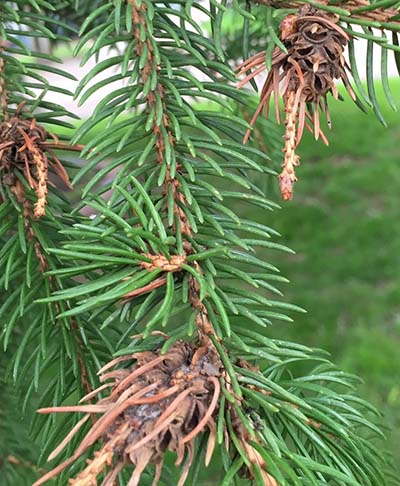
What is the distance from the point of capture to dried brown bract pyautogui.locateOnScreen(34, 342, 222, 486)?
27cm

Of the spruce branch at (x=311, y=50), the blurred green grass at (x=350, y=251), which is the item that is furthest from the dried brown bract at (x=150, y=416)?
the blurred green grass at (x=350, y=251)

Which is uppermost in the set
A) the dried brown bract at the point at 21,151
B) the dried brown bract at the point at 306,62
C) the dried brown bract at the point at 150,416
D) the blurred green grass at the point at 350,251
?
the dried brown bract at the point at 306,62

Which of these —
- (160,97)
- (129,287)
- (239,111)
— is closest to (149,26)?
(160,97)

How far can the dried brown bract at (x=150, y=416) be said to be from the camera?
27 cm

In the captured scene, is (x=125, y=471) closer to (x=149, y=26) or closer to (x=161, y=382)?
(x=161, y=382)

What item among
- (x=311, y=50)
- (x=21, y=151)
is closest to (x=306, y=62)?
(x=311, y=50)

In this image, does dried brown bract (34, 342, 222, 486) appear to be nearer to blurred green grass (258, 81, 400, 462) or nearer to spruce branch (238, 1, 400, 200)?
spruce branch (238, 1, 400, 200)

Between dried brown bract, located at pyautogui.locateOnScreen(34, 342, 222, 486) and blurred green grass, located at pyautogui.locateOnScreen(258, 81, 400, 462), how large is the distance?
1382mm

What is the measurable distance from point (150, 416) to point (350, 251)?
6.84 feet

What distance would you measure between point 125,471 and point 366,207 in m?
2.22

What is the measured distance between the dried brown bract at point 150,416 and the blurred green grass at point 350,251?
138 cm

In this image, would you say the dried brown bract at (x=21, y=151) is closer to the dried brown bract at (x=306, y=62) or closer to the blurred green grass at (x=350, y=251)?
the dried brown bract at (x=306, y=62)

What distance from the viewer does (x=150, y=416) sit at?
11.0 inches

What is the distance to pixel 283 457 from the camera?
12.1 inches
